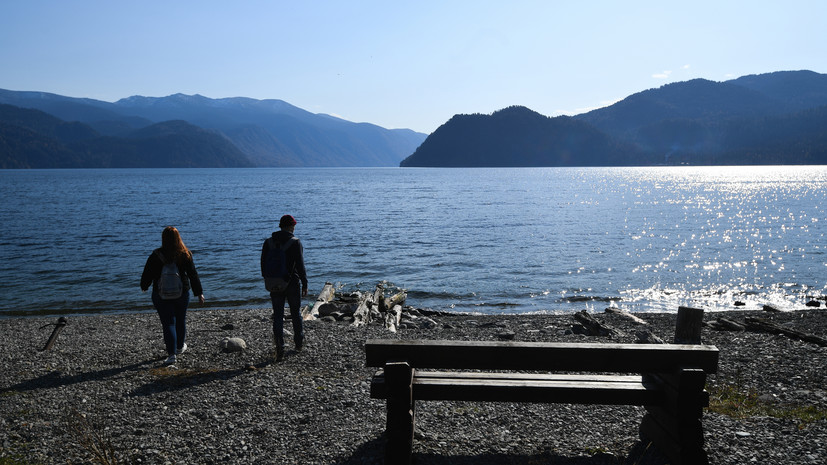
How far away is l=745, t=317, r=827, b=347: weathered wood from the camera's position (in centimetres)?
1293

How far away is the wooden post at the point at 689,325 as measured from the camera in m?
6.40

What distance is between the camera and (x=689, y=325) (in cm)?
653

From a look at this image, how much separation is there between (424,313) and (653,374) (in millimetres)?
14776

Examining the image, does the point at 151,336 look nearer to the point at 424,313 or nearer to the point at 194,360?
the point at 194,360

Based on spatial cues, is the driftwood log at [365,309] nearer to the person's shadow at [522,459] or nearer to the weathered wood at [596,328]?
the weathered wood at [596,328]

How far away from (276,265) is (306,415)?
3.64 metres

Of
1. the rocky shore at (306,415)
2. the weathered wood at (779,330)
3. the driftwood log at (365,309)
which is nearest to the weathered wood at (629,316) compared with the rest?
the weathered wood at (779,330)

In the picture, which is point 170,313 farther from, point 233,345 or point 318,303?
point 318,303

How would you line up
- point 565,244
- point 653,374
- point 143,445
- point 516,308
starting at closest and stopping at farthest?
point 653,374 < point 143,445 < point 516,308 < point 565,244

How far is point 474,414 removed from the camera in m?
7.35

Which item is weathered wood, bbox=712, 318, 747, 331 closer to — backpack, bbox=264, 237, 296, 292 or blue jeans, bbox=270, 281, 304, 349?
blue jeans, bbox=270, 281, 304, 349

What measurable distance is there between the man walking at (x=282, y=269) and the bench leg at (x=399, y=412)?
5344 millimetres

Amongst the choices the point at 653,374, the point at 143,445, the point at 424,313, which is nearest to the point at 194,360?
the point at 143,445

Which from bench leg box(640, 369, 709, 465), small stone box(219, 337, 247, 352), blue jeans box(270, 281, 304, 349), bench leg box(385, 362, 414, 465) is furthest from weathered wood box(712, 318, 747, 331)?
bench leg box(385, 362, 414, 465)
